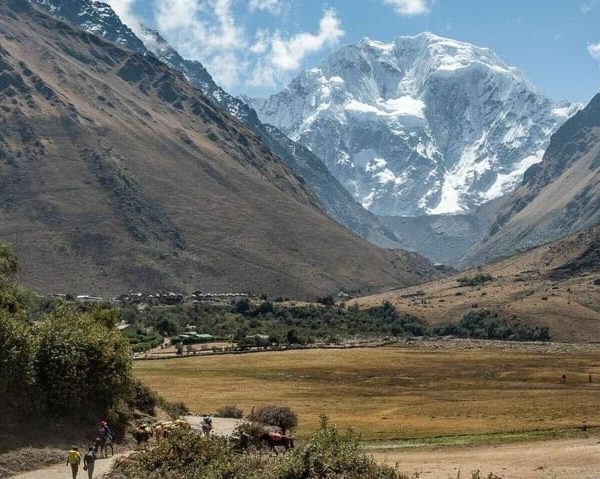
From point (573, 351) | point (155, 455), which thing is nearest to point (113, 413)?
point (155, 455)

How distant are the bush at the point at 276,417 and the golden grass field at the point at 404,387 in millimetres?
3420

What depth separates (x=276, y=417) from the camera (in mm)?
56219

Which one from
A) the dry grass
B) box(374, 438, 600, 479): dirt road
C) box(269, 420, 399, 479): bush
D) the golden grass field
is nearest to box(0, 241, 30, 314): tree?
the dry grass

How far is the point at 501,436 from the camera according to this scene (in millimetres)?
56969

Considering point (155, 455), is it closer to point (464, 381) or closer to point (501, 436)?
point (501, 436)

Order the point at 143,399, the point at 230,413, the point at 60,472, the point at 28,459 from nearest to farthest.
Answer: the point at 60,472 < the point at 28,459 < the point at 143,399 < the point at 230,413

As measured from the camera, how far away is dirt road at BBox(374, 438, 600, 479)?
39.5m

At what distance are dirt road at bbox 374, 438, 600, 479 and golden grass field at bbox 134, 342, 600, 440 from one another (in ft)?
31.1

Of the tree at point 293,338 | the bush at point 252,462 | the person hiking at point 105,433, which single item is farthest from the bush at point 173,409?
the tree at point 293,338

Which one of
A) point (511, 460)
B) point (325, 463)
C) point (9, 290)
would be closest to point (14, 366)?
point (9, 290)

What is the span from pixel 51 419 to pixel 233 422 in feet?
48.4

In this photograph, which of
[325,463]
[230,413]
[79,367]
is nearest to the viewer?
[325,463]

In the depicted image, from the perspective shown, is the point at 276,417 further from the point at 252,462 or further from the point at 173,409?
the point at 252,462

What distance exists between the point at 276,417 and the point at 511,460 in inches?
→ 710
